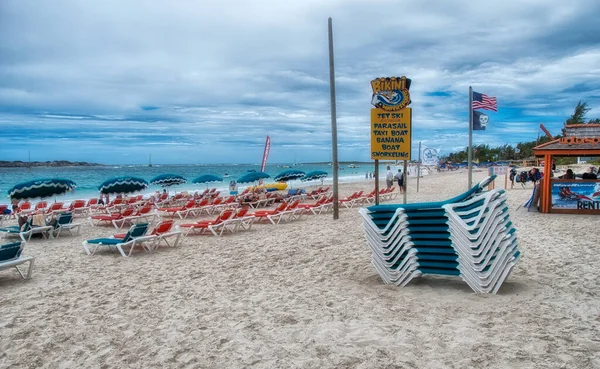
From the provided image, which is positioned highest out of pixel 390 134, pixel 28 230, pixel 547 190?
pixel 390 134

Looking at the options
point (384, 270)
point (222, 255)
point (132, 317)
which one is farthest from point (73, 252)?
point (384, 270)

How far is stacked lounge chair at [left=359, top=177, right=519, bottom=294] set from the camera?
14.6 feet

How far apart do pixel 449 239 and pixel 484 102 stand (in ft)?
25.4

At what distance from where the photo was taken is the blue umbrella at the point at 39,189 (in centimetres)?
1114

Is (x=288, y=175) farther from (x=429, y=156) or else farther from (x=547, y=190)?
(x=547, y=190)

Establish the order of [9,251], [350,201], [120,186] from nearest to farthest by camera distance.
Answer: [9,251] < [120,186] < [350,201]

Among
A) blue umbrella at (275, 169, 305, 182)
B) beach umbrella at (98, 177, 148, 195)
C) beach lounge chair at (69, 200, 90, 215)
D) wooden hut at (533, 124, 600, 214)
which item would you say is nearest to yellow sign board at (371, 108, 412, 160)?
wooden hut at (533, 124, 600, 214)

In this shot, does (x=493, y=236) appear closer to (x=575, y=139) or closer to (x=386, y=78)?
(x=386, y=78)

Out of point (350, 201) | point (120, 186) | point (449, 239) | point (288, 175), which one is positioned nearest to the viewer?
point (449, 239)

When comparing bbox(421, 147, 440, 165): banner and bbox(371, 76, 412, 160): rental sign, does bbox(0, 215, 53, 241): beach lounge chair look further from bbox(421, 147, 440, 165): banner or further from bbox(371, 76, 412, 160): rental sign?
bbox(421, 147, 440, 165): banner

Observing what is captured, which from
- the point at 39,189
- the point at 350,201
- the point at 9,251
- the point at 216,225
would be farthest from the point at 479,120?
the point at 39,189

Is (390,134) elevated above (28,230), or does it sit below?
above

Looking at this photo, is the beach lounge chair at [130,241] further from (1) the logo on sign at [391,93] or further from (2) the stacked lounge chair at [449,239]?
(1) the logo on sign at [391,93]

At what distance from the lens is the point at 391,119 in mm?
7344
